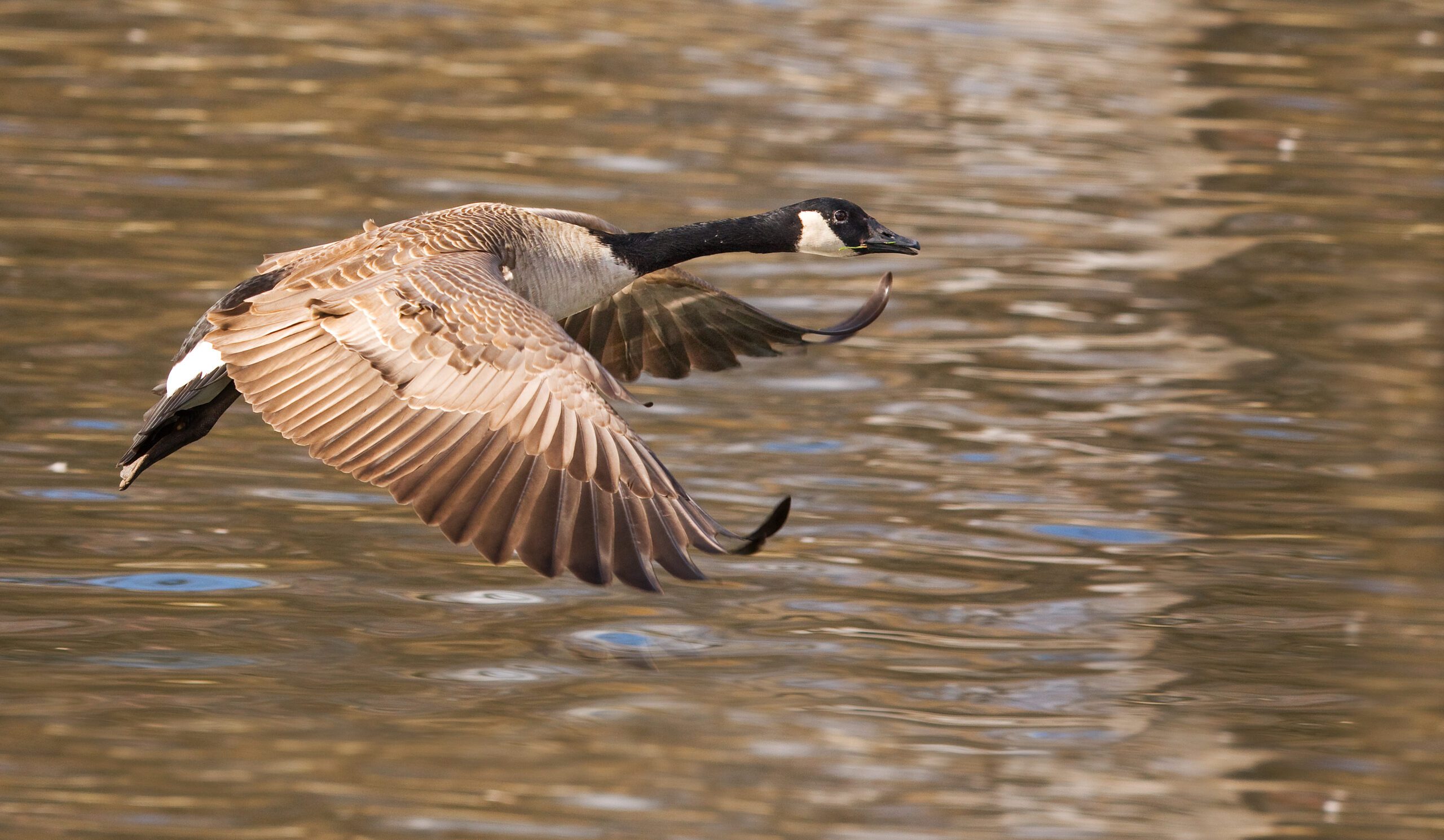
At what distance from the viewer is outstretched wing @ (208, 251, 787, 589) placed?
6203 mm

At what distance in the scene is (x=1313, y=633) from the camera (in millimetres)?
8352

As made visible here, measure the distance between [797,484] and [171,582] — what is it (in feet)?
10.5

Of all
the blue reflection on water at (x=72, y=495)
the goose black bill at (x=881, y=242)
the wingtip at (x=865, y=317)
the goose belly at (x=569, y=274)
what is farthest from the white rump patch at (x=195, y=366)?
the goose black bill at (x=881, y=242)

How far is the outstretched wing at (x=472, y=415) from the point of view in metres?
6.20

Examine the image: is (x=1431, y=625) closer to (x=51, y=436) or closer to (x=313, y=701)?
(x=313, y=701)

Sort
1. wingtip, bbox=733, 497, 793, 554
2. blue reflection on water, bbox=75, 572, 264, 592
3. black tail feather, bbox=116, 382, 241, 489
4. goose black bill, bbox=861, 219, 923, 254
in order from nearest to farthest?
wingtip, bbox=733, 497, 793, 554, black tail feather, bbox=116, 382, 241, 489, blue reflection on water, bbox=75, 572, 264, 592, goose black bill, bbox=861, 219, 923, 254

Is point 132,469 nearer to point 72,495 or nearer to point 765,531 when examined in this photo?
point 72,495

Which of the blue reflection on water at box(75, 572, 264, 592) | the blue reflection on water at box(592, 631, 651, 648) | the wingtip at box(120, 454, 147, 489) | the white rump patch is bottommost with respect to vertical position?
the blue reflection on water at box(592, 631, 651, 648)

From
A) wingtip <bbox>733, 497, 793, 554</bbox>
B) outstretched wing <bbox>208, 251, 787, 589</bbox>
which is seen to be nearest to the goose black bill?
outstretched wing <bbox>208, 251, 787, 589</bbox>

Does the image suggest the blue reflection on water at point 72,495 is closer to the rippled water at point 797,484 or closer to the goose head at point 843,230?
the rippled water at point 797,484

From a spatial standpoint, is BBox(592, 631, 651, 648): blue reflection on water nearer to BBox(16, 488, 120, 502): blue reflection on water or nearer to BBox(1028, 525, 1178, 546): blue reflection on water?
BBox(1028, 525, 1178, 546): blue reflection on water

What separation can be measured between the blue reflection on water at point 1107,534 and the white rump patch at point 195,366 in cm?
402

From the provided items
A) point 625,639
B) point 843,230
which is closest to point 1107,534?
point 843,230

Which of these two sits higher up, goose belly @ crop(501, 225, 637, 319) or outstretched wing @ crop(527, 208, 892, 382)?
goose belly @ crop(501, 225, 637, 319)
